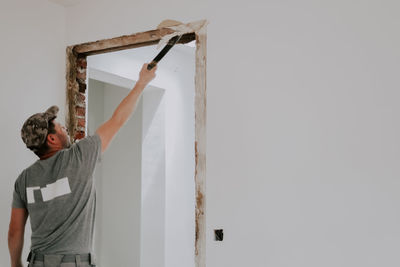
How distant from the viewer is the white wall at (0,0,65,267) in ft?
8.61

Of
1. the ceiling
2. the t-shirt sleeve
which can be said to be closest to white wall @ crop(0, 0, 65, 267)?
the ceiling

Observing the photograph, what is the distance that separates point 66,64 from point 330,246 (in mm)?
2066

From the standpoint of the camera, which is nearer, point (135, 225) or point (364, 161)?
point (364, 161)

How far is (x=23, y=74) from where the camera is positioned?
273cm

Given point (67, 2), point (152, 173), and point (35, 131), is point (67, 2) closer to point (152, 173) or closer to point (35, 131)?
point (35, 131)

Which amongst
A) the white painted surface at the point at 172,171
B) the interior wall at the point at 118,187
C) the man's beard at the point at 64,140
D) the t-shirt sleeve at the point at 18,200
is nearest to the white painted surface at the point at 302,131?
the man's beard at the point at 64,140

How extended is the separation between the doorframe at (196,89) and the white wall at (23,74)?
0.07 meters

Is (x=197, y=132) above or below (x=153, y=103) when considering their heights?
below

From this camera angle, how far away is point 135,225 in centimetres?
447

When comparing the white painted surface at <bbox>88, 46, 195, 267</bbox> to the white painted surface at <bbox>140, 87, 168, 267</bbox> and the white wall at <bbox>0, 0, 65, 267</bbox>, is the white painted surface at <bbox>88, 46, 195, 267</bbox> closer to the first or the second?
the white painted surface at <bbox>140, 87, 168, 267</bbox>

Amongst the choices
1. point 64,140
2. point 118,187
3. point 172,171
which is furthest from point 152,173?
point 64,140

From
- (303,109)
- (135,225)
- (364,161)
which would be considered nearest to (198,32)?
(303,109)

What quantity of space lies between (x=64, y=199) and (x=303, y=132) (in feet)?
3.76

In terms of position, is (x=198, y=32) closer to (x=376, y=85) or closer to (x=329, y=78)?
(x=329, y=78)
